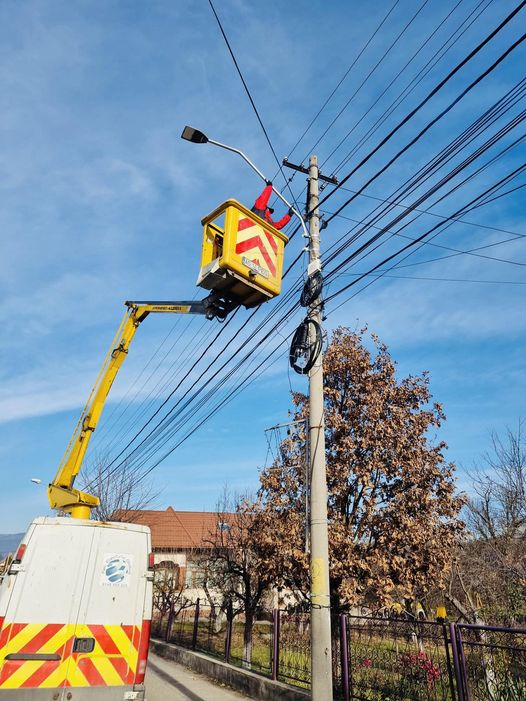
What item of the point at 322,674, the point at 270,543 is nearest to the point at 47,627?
the point at 322,674

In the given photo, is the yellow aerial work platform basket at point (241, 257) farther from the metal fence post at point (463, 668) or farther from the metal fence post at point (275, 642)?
the metal fence post at point (275, 642)

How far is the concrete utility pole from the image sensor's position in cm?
559

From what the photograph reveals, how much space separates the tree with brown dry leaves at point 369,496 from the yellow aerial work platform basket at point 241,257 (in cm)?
625

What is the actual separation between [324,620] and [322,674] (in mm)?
543

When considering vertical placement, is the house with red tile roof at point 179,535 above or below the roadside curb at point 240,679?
above

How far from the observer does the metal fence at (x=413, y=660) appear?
18.7 feet

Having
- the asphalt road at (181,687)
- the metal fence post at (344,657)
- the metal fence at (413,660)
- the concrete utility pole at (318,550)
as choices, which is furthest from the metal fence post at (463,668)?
the asphalt road at (181,687)

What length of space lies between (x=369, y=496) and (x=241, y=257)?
858cm

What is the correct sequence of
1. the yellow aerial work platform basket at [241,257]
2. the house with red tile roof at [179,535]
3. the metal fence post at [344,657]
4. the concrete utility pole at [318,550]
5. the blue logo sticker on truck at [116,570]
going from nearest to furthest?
the yellow aerial work platform basket at [241,257]
the concrete utility pole at [318,550]
the blue logo sticker on truck at [116,570]
the metal fence post at [344,657]
the house with red tile roof at [179,535]

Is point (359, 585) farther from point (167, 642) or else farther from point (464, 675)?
point (167, 642)

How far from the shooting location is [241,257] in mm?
4598

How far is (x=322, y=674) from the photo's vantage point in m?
5.57

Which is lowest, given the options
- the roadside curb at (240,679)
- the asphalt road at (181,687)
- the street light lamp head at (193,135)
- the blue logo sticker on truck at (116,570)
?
the asphalt road at (181,687)

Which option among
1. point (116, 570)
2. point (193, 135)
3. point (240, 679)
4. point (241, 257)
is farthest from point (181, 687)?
point (193, 135)
